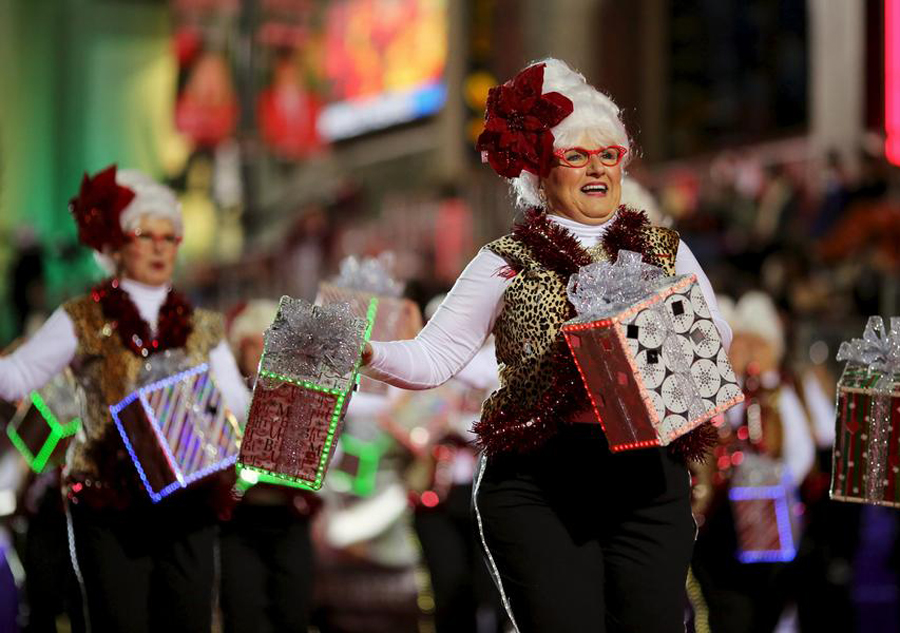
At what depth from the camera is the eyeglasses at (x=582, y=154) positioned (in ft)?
13.8

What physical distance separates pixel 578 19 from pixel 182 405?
564 inches

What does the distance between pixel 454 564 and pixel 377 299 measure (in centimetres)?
245

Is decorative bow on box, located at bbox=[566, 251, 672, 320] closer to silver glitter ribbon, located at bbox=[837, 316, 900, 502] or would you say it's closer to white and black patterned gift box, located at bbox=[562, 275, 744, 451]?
white and black patterned gift box, located at bbox=[562, 275, 744, 451]

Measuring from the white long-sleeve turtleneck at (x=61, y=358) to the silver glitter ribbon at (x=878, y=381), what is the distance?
2.05 metres

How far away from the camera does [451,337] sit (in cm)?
419

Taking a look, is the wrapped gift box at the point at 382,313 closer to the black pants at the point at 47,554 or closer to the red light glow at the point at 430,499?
the black pants at the point at 47,554

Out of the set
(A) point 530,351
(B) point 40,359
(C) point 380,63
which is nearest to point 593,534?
(A) point 530,351

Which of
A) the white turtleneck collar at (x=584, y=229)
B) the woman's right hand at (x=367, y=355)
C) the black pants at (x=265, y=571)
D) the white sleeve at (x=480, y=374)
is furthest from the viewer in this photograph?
the black pants at (x=265, y=571)

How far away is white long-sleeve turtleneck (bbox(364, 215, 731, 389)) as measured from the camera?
409 centimetres

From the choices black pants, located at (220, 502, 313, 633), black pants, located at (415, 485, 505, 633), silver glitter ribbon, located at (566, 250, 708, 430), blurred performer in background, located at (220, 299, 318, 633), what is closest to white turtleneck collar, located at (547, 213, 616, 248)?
silver glitter ribbon, located at (566, 250, 708, 430)

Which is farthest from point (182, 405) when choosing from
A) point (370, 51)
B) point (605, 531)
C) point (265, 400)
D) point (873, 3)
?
point (370, 51)

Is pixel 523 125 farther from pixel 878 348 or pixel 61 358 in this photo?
pixel 61 358

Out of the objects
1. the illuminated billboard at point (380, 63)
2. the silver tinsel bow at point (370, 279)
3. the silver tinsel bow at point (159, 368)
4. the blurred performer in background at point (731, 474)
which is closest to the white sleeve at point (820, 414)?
the blurred performer in background at point (731, 474)

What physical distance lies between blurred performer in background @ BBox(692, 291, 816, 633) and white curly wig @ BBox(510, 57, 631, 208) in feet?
7.86
